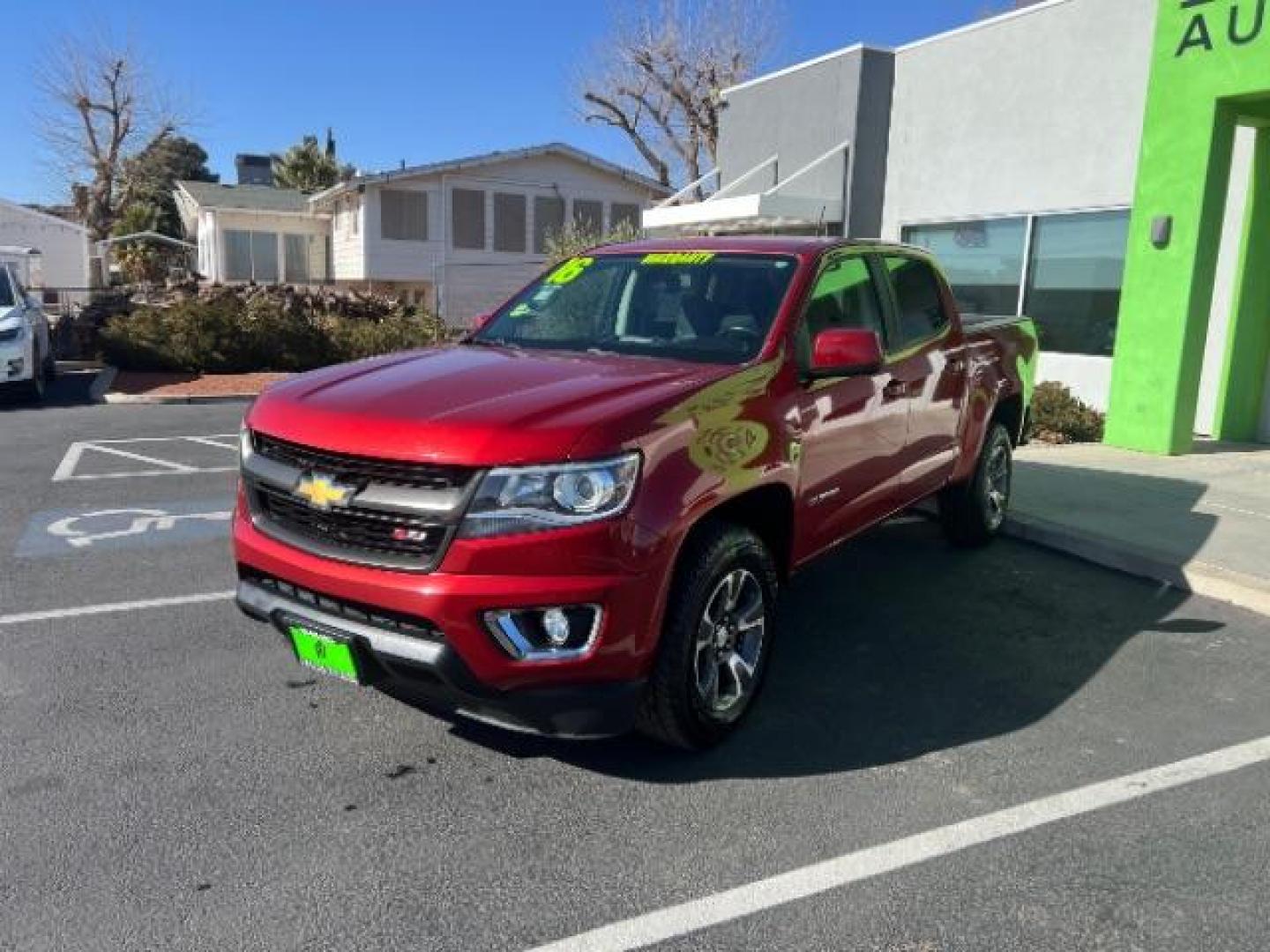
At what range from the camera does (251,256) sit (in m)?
33.9

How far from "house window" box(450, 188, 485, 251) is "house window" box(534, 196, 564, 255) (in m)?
1.61

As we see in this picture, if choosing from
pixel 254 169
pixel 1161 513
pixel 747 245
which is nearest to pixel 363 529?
pixel 747 245

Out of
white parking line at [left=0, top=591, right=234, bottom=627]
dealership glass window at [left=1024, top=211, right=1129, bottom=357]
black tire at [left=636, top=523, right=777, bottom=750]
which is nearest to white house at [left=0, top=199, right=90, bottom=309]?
dealership glass window at [left=1024, top=211, right=1129, bottom=357]

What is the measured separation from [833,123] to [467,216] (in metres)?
16.7

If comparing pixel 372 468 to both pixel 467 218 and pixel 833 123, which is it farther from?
pixel 467 218

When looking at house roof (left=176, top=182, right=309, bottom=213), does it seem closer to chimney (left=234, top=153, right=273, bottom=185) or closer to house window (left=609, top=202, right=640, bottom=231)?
house window (left=609, top=202, right=640, bottom=231)

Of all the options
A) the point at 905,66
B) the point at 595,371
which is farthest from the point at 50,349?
the point at 595,371

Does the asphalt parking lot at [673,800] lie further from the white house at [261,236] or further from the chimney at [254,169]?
the chimney at [254,169]

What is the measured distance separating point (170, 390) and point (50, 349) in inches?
80.7

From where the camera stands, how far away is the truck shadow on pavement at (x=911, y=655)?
A: 369 centimetres

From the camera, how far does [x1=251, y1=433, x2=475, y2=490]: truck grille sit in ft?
9.93

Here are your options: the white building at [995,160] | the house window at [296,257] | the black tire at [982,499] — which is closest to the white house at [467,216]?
the house window at [296,257]

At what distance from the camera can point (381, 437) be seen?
123 inches

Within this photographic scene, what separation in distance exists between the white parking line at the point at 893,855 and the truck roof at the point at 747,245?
244 centimetres
